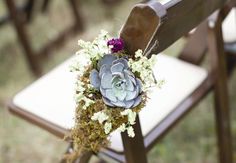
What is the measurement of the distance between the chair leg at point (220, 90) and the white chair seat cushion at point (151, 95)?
60mm

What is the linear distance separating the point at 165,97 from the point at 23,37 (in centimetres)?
140

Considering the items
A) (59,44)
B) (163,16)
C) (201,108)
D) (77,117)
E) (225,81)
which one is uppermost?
(163,16)

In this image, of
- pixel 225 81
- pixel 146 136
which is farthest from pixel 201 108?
pixel 146 136

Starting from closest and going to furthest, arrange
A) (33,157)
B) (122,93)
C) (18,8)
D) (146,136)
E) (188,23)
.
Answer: (122,93) → (188,23) → (146,136) → (33,157) → (18,8)

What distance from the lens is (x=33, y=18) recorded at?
321 centimetres

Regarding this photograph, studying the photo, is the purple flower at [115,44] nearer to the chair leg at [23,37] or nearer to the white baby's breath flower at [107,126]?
the white baby's breath flower at [107,126]

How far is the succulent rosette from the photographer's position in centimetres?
95

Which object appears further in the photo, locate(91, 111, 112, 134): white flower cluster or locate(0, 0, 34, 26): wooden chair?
locate(0, 0, 34, 26): wooden chair

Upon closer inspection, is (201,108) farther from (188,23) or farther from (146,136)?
(188,23)

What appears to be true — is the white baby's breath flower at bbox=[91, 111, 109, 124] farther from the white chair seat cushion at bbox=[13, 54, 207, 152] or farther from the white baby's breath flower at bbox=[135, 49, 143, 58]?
the white chair seat cushion at bbox=[13, 54, 207, 152]

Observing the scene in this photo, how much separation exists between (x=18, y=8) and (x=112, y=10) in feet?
2.50

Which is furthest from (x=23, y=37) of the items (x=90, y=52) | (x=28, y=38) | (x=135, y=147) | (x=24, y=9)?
(x=90, y=52)

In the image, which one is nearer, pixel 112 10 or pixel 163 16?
pixel 163 16

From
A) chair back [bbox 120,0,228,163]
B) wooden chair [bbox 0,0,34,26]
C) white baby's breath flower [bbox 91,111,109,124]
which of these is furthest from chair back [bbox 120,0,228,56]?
wooden chair [bbox 0,0,34,26]
